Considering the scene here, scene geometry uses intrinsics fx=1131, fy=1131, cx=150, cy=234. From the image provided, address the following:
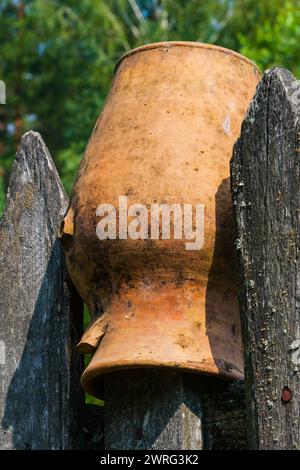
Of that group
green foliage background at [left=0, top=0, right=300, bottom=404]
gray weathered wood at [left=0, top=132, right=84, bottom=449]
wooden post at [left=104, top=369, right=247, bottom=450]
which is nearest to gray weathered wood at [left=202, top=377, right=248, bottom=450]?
wooden post at [left=104, top=369, right=247, bottom=450]

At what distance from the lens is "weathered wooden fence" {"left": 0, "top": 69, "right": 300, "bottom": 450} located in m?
2.13

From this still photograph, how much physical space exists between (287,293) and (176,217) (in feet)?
1.10

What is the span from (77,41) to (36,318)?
1420 centimetres

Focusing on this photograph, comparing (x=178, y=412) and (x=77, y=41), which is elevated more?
(x=77, y=41)

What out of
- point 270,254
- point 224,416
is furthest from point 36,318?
point 270,254

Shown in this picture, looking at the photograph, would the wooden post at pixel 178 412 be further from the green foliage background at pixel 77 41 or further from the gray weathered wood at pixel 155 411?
the green foliage background at pixel 77 41

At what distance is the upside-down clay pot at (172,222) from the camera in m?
2.34

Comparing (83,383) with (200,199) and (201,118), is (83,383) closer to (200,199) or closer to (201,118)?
(200,199)

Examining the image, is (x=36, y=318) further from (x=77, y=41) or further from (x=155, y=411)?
(x=77, y=41)

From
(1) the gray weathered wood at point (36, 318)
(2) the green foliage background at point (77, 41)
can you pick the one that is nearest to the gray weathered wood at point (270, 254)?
(1) the gray weathered wood at point (36, 318)

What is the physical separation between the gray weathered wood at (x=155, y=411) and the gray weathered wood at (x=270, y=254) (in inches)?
7.6

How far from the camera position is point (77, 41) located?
54.3ft

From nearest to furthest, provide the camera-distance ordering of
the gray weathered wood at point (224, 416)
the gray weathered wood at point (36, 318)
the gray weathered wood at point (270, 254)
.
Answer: the gray weathered wood at point (270, 254), the gray weathered wood at point (224, 416), the gray weathered wood at point (36, 318)
